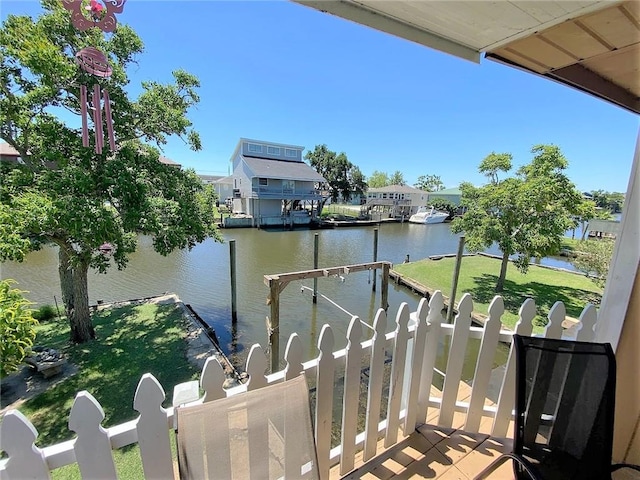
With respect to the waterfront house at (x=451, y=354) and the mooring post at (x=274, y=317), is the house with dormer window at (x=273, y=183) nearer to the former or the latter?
the mooring post at (x=274, y=317)

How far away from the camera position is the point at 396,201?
33.2m

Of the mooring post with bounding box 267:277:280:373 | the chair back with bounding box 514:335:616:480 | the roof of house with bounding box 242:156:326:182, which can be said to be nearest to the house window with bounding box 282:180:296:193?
the roof of house with bounding box 242:156:326:182

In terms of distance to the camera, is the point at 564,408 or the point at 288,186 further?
the point at 288,186

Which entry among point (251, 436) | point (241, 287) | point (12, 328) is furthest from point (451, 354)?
point (241, 287)

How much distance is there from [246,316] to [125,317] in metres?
2.66

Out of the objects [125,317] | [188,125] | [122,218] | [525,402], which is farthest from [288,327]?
[525,402]

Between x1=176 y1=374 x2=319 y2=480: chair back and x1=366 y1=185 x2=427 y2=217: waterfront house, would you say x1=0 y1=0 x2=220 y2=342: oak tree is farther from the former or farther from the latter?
x1=366 y1=185 x2=427 y2=217: waterfront house

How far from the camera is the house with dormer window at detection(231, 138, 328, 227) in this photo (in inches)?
896

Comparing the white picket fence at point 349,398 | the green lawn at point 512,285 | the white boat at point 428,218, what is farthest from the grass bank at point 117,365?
the white boat at point 428,218

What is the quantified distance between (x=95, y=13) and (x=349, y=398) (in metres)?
3.64

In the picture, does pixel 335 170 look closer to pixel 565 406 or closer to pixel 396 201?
pixel 396 201

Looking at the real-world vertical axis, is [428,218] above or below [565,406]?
below

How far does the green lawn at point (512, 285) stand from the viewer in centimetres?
756

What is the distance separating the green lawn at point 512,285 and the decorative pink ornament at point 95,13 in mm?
8319
